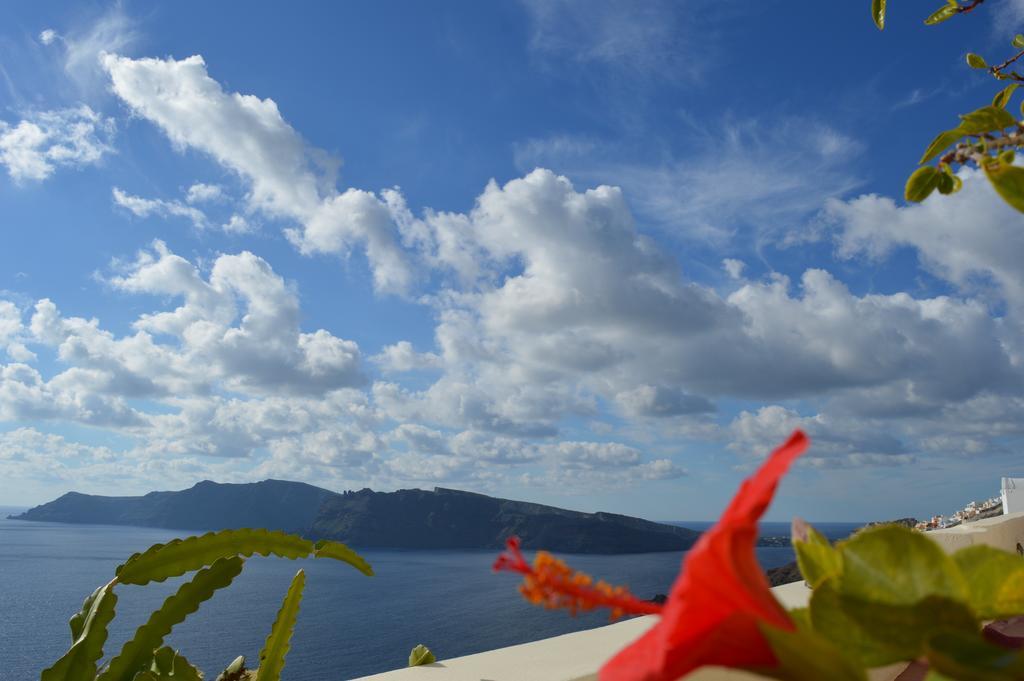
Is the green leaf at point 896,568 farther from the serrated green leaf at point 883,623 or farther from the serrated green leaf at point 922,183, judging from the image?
the serrated green leaf at point 922,183

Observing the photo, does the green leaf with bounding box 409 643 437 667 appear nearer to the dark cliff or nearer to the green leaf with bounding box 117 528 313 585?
the green leaf with bounding box 117 528 313 585

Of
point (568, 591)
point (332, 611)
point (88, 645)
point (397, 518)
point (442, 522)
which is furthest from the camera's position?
point (397, 518)

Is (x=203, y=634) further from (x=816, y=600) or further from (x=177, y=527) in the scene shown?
(x=177, y=527)

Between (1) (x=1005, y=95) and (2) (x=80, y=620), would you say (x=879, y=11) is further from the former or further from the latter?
(2) (x=80, y=620)

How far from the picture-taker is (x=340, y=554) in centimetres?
186

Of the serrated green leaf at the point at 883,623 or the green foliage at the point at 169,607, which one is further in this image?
the green foliage at the point at 169,607

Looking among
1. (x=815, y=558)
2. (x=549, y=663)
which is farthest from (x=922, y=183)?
(x=549, y=663)

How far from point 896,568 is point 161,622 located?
67.9 inches

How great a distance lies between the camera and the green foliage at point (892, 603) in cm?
31

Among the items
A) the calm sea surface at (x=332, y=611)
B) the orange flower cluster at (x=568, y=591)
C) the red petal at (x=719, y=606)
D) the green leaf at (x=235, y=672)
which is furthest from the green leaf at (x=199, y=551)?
the calm sea surface at (x=332, y=611)

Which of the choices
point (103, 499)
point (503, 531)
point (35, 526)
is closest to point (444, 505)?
point (503, 531)

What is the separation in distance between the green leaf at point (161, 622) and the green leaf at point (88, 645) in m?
0.06

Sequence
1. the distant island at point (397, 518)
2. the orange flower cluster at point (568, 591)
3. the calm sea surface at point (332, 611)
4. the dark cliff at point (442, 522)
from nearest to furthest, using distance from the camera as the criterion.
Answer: the orange flower cluster at point (568, 591), the calm sea surface at point (332, 611), the distant island at point (397, 518), the dark cliff at point (442, 522)

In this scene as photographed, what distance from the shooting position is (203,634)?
4003cm
